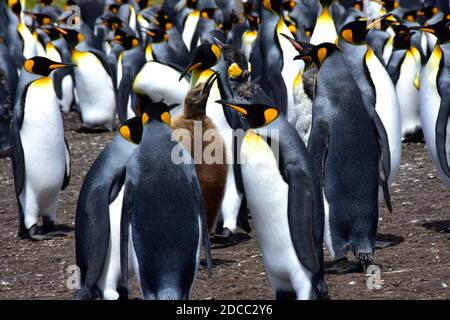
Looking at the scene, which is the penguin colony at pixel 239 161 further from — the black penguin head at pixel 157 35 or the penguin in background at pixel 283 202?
the black penguin head at pixel 157 35

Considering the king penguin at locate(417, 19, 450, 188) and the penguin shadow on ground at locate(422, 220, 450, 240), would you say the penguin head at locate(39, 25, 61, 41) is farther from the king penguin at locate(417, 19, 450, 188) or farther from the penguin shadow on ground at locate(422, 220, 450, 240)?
the penguin shadow on ground at locate(422, 220, 450, 240)

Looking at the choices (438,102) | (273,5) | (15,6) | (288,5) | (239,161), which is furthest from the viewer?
(288,5)

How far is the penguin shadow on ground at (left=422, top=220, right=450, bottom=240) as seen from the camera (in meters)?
5.43

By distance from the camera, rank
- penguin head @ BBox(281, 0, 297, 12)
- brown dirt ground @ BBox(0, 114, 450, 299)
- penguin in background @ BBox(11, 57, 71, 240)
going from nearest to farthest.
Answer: brown dirt ground @ BBox(0, 114, 450, 299), penguin in background @ BBox(11, 57, 71, 240), penguin head @ BBox(281, 0, 297, 12)

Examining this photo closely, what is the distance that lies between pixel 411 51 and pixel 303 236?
5.47 metres

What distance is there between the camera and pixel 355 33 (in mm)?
5648

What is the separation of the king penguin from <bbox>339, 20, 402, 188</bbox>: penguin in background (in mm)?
196

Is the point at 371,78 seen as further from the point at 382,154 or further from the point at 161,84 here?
the point at 161,84

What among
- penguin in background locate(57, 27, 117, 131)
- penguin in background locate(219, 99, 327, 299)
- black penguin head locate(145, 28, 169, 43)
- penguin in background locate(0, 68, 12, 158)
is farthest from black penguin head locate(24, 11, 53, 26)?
penguin in background locate(219, 99, 327, 299)

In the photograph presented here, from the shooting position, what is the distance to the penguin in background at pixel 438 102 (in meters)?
5.55

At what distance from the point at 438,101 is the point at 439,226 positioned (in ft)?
2.44

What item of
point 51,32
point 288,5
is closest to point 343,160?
point 51,32

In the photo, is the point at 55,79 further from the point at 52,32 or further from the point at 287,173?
the point at 287,173
